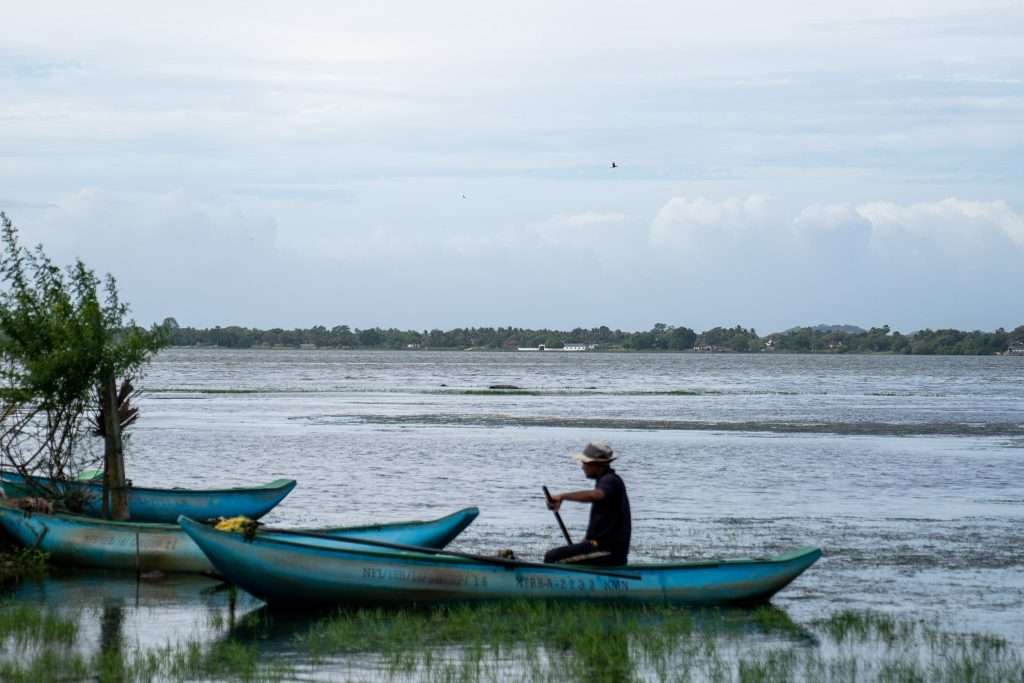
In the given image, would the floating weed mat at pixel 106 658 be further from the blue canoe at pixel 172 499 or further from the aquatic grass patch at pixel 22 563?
the blue canoe at pixel 172 499

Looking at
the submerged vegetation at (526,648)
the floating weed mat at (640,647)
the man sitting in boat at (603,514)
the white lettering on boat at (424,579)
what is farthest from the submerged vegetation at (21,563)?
the man sitting in boat at (603,514)

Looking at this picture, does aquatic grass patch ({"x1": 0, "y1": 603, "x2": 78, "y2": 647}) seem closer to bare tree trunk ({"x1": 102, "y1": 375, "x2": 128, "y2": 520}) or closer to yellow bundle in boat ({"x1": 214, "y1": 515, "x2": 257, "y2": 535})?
yellow bundle in boat ({"x1": 214, "y1": 515, "x2": 257, "y2": 535})

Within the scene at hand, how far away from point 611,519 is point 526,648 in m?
2.23

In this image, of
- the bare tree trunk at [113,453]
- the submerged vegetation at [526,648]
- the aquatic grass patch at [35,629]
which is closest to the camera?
the submerged vegetation at [526,648]

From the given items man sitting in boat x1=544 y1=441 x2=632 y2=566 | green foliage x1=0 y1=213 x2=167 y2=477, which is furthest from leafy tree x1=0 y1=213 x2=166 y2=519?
man sitting in boat x1=544 y1=441 x2=632 y2=566

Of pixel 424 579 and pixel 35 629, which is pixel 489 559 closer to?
pixel 424 579

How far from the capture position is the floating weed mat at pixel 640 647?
1396cm

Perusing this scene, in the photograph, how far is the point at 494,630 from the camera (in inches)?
615

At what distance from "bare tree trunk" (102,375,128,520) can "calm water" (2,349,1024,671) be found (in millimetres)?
1703

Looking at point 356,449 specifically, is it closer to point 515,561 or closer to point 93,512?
point 93,512

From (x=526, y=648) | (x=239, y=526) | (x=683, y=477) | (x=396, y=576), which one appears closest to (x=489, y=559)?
(x=396, y=576)

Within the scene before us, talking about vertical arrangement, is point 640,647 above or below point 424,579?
below

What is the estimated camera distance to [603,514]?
16562 mm

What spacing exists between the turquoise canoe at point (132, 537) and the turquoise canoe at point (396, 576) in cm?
201
